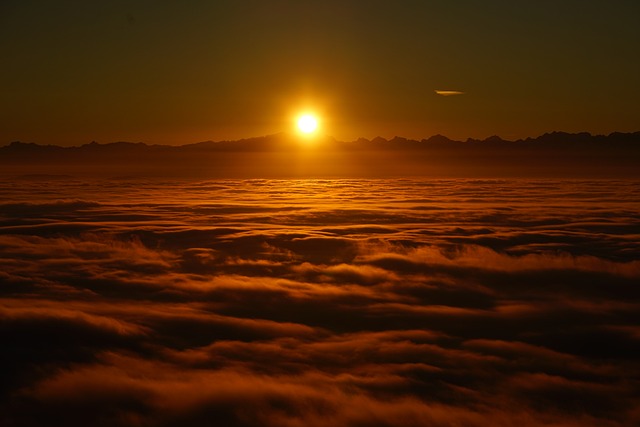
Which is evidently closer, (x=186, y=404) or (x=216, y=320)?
(x=186, y=404)

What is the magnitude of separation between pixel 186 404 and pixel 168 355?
2875 millimetres

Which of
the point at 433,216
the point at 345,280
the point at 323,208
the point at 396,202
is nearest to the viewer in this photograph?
the point at 345,280

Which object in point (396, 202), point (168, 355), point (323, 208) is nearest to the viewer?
point (168, 355)

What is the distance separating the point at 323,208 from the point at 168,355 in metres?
32.6

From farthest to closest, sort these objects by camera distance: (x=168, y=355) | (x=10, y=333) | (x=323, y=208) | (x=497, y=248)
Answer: (x=323, y=208) → (x=497, y=248) → (x=10, y=333) → (x=168, y=355)

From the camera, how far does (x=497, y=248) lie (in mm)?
26016

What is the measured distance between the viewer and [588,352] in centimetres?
1291

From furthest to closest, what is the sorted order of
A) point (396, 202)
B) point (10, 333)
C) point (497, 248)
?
point (396, 202) → point (497, 248) → point (10, 333)

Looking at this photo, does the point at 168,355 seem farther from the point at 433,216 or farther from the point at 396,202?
the point at 396,202

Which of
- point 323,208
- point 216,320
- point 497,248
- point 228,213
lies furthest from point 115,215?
point 216,320

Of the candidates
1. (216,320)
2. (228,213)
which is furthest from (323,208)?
(216,320)

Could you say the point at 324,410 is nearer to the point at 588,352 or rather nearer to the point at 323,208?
the point at 588,352

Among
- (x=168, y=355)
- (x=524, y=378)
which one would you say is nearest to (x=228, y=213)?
(x=168, y=355)

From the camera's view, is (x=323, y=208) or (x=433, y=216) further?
(x=323, y=208)
